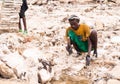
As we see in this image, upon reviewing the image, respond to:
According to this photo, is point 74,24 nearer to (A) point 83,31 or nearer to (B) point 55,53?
(A) point 83,31

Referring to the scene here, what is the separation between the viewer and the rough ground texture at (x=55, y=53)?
5.21 meters

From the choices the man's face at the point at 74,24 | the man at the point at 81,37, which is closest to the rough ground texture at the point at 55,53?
the man at the point at 81,37

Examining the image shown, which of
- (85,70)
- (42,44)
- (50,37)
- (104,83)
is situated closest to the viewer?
(104,83)

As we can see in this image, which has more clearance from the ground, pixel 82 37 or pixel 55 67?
pixel 82 37

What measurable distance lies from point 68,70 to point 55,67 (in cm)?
24

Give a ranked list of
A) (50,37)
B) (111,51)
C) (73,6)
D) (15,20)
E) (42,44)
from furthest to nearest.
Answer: (73,6) → (15,20) → (50,37) → (42,44) → (111,51)

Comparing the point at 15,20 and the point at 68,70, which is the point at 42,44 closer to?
the point at 68,70

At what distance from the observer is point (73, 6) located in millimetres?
12578

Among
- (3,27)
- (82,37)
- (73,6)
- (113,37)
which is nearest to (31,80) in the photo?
(82,37)

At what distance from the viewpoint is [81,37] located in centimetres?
600

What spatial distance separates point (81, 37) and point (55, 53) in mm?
887

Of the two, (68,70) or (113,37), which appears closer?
(68,70)

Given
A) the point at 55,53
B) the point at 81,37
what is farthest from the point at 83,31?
the point at 55,53

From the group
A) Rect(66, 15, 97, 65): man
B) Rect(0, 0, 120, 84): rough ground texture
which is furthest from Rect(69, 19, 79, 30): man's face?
Rect(0, 0, 120, 84): rough ground texture
